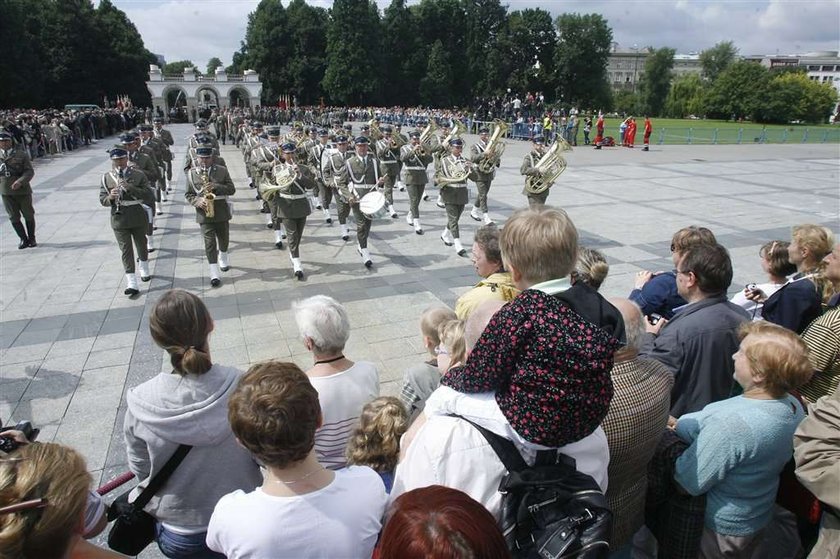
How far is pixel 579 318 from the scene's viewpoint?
184cm

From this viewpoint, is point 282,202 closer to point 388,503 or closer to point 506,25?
point 388,503

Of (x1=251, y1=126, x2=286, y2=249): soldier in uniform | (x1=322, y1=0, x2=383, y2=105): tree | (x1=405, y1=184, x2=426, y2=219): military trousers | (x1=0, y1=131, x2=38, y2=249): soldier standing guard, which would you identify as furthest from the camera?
(x1=322, y1=0, x2=383, y2=105): tree

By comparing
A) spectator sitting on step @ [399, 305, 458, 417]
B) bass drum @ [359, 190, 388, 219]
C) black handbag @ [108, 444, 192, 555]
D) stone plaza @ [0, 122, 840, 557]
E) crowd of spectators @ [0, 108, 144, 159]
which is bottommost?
stone plaza @ [0, 122, 840, 557]

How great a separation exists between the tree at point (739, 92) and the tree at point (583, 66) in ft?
45.6

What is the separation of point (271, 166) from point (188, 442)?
8032 millimetres

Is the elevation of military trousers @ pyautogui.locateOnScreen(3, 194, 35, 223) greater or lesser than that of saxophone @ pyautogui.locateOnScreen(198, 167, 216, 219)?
lesser

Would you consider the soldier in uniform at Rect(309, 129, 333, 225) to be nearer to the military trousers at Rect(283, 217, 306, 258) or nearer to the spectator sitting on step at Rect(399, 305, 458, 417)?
the military trousers at Rect(283, 217, 306, 258)

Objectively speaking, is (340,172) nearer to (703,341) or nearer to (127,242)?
(127,242)

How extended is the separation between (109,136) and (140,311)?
3502 centimetres

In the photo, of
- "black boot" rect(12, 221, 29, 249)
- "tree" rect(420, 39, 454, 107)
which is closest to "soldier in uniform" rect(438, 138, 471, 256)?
"black boot" rect(12, 221, 29, 249)

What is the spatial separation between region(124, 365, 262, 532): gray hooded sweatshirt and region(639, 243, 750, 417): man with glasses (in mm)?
2233

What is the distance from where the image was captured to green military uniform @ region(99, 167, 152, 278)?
8125 millimetres

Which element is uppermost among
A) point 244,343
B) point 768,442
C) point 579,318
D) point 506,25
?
point 506,25

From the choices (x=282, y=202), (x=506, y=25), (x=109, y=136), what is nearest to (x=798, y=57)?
(x=506, y=25)
